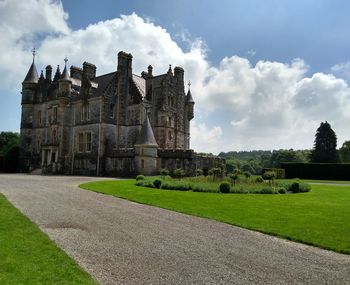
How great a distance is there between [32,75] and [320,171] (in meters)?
45.5

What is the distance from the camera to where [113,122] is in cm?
4203

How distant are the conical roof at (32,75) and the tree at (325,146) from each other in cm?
5687

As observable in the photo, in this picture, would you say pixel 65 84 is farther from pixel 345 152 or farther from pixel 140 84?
pixel 345 152

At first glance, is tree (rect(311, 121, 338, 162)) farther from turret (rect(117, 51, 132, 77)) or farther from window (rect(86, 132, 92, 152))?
window (rect(86, 132, 92, 152))

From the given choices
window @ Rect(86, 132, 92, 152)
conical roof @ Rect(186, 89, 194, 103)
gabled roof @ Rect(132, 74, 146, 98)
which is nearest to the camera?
window @ Rect(86, 132, 92, 152)

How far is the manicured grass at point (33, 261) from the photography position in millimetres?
5652

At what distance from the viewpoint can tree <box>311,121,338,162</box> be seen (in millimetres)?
71750

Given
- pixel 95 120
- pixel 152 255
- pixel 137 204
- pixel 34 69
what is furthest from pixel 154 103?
pixel 152 255

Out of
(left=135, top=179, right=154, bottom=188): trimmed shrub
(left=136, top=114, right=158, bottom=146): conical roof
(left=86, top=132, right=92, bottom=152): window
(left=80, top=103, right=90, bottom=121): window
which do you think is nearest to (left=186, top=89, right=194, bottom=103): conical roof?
(left=80, top=103, right=90, bottom=121): window

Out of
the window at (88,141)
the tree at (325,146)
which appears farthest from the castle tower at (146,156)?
the tree at (325,146)

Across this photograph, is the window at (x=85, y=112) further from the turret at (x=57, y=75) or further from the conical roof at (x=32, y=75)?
the conical roof at (x=32, y=75)

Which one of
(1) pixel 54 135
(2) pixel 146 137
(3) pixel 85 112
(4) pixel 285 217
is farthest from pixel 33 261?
(1) pixel 54 135

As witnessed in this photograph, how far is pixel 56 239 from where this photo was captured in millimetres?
8508

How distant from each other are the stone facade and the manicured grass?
27.5m
